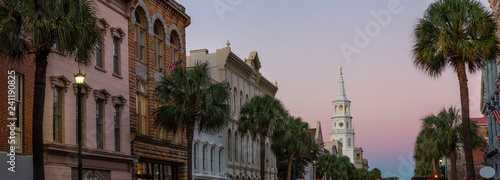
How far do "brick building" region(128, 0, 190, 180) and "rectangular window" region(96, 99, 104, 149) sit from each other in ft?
11.1

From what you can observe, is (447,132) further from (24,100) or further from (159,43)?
(24,100)

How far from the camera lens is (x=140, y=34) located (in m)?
37.1

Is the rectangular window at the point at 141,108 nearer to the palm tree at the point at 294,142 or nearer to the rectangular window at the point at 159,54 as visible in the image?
the rectangular window at the point at 159,54

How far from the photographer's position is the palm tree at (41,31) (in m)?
19.2

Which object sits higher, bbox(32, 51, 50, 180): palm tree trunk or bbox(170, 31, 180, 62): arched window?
bbox(170, 31, 180, 62): arched window

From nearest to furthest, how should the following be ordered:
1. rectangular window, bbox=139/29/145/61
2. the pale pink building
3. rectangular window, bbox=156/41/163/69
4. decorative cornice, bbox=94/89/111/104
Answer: the pale pink building → decorative cornice, bbox=94/89/111/104 → rectangular window, bbox=139/29/145/61 → rectangular window, bbox=156/41/163/69

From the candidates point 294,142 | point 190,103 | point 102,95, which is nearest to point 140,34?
point 190,103

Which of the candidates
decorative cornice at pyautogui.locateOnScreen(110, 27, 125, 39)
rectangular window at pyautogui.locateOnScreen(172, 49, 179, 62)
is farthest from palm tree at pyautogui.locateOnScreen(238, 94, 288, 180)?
decorative cornice at pyautogui.locateOnScreen(110, 27, 125, 39)

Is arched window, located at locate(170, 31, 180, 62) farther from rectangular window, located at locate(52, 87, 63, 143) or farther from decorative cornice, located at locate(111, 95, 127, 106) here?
rectangular window, located at locate(52, 87, 63, 143)

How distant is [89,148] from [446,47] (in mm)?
16738

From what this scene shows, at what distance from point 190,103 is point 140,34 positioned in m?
6.30

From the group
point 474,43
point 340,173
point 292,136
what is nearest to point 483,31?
point 474,43

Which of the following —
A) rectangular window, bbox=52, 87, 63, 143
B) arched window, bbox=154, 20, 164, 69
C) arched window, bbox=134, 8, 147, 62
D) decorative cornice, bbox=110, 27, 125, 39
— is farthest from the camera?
arched window, bbox=154, 20, 164, 69

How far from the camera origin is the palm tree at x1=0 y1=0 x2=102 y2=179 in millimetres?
19203
